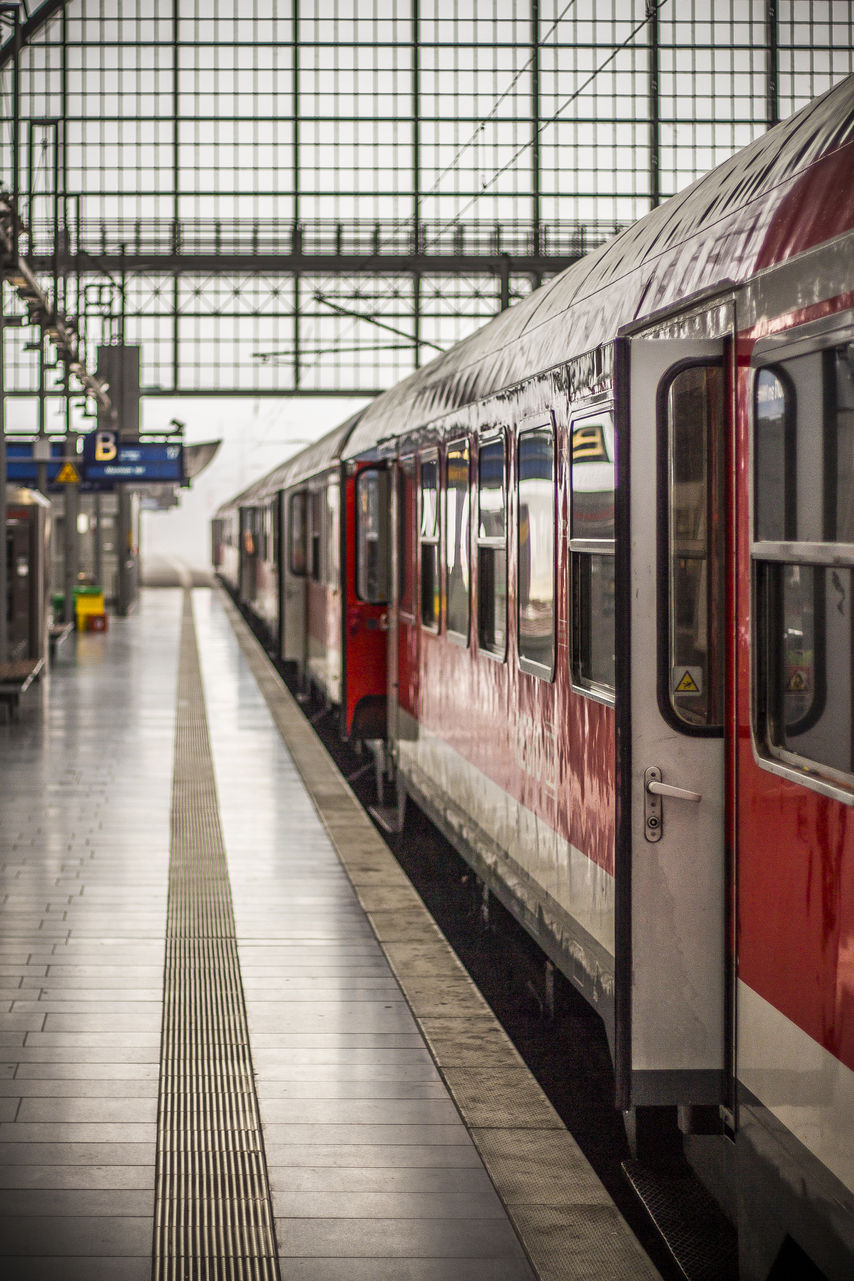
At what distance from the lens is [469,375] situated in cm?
836

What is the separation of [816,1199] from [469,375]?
551cm

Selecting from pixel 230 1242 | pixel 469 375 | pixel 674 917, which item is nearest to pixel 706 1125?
pixel 674 917

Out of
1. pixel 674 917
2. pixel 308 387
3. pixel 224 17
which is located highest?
pixel 224 17

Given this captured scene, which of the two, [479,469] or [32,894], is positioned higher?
[479,469]

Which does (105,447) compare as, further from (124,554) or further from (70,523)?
(124,554)

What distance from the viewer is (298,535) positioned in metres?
21.5

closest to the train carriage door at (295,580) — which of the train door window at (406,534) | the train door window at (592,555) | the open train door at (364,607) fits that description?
the open train door at (364,607)

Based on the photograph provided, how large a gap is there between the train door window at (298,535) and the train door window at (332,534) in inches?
119

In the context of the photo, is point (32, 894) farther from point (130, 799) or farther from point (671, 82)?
point (671, 82)

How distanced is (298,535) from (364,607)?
9.70 meters

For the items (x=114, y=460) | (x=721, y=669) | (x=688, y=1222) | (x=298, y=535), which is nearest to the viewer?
(x=721, y=669)

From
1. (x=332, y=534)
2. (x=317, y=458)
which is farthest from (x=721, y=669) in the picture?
(x=317, y=458)

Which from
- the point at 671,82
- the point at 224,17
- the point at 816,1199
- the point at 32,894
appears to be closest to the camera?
the point at 816,1199

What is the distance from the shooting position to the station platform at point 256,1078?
4539 mm
